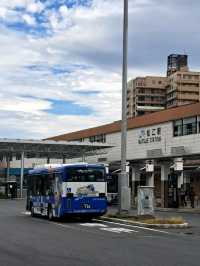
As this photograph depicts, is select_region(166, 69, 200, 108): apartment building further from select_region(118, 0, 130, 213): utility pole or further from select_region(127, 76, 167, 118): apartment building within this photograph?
select_region(118, 0, 130, 213): utility pole

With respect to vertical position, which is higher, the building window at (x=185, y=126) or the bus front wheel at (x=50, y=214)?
the building window at (x=185, y=126)

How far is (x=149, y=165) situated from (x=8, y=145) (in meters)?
21.4

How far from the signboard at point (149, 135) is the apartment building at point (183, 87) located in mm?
65716

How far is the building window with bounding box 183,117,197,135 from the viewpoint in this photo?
49.8m

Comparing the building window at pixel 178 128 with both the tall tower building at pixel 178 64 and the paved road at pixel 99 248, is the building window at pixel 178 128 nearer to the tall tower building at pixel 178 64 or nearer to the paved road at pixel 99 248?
the paved road at pixel 99 248

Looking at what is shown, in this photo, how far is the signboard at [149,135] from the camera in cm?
5541

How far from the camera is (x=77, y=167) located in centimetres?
2833

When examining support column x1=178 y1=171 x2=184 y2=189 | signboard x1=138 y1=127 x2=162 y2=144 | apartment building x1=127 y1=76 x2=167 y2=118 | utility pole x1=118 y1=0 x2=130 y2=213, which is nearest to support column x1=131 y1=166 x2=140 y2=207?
signboard x1=138 y1=127 x2=162 y2=144

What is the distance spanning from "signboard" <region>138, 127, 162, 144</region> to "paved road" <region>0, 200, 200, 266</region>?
111 ft

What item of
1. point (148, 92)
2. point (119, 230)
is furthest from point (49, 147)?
point (148, 92)

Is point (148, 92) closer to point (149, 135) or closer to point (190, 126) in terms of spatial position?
point (149, 135)

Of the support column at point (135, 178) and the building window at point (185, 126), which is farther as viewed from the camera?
the support column at point (135, 178)

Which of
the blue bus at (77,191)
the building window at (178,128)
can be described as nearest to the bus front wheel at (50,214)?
the blue bus at (77,191)

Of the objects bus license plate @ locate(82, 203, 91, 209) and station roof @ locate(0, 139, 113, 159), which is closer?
bus license plate @ locate(82, 203, 91, 209)
